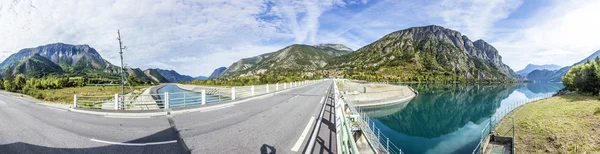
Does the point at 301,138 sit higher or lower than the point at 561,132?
higher

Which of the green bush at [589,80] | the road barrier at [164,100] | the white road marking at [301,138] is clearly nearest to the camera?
the white road marking at [301,138]

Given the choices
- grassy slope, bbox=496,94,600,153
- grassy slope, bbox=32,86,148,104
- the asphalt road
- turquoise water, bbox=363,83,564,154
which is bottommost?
turquoise water, bbox=363,83,564,154

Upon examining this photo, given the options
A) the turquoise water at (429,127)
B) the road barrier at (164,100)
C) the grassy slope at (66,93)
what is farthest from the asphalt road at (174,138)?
the grassy slope at (66,93)

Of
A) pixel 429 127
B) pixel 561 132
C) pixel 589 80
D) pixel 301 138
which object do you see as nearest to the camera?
pixel 301 138

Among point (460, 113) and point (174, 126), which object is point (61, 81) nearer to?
point (174, 126)

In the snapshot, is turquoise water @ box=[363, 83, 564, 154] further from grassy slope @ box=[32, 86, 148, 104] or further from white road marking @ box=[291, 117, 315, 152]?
grassy slope @ box=[32, 86, 148, 104]

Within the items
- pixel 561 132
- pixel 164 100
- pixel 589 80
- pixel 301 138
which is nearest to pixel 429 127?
pixel 561 132

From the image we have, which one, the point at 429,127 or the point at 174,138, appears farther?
the point at 429,127

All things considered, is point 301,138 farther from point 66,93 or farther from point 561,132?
point 66,93

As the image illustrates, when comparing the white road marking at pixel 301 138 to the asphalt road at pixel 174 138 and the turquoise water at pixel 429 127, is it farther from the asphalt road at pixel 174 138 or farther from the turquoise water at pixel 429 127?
the turquoise water at pixel 429 127

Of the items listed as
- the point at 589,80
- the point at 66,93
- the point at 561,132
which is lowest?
the point at 561,132

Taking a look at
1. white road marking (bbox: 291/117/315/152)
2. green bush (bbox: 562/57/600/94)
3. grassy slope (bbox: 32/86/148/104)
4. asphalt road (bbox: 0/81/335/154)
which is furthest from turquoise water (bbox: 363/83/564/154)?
grassy slope (bbox: 32/86/148/104)

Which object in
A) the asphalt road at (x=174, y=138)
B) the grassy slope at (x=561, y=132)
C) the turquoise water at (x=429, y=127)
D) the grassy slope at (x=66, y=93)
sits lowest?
the turquoise water at (x=429, y=127)

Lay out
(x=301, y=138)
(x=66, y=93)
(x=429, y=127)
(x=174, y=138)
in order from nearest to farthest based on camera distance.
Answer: (x=301, y=138) → (x=174, y=138) → (x=429, y=127) → (x=66, y=93)
